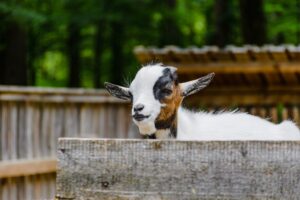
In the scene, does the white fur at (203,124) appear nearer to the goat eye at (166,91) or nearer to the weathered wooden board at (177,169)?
the goat eye at (166,91)

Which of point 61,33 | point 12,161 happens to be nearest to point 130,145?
point 12,161

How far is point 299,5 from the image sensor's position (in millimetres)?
15969

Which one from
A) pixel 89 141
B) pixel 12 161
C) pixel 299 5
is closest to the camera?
pixel 89 141

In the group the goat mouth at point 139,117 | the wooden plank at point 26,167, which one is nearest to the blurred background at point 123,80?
the wooden plank at point 26,167

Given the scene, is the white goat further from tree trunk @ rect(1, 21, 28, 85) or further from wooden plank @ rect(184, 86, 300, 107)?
tree trunk @ rect(1, 21, 28, 85)

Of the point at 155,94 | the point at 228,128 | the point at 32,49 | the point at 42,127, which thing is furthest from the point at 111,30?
the point at 155,94

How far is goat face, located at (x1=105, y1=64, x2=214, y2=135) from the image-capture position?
13.0 ft

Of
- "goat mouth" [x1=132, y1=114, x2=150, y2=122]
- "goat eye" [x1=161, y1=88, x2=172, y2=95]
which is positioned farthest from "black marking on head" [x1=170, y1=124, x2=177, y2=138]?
"goat mouth" [x1=132, y1=114, x2=150, y2=122]

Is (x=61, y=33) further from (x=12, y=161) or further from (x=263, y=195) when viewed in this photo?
(x=263, y=195)

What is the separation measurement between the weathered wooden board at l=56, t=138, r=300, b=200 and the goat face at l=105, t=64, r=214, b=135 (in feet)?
3.77

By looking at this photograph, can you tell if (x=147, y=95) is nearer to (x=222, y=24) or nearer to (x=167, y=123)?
(x=167, y=123)

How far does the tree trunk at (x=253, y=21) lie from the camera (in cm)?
1412

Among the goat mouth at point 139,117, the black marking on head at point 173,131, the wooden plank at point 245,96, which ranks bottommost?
the black marking on head at point 173,131

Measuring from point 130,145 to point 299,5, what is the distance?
13834 millimetres
